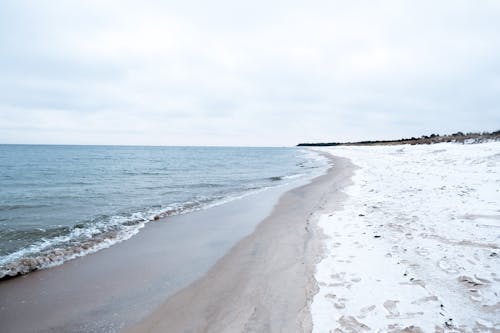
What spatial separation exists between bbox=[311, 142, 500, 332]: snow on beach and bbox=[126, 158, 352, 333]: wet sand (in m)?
0.35

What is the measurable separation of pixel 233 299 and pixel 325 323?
1.65 m

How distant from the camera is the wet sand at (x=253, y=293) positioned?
13.6 ft

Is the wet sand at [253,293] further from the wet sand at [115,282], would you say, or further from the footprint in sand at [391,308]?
the footprint in sand at [391,308]

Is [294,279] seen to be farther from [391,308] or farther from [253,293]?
[391,308]

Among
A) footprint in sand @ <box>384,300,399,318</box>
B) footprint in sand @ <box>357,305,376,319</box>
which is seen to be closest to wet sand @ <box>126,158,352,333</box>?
footprint in sand @ <box>357,305,376,319</box>

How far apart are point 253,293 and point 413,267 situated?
2887 millimetres

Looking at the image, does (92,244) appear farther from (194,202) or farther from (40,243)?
(194,202)

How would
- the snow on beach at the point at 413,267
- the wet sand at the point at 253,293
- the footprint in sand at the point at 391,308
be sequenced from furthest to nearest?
the wet sand at the point at 253,293 → the footprint in sand at the point at 391,308 → the snow on beach at the point at 413,267

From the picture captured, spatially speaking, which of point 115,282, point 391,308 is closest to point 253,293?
point 391,308

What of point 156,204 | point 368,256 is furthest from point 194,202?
point 368,256

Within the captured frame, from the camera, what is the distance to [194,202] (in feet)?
46.2

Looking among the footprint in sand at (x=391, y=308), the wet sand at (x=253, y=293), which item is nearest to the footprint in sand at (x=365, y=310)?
the footprint in sand at (x=391, y=308)

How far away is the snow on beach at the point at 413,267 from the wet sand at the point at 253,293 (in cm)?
35

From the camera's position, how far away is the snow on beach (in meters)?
3.75
